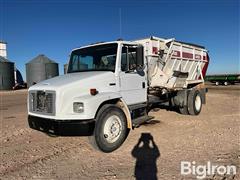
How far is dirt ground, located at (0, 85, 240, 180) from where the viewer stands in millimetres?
4473

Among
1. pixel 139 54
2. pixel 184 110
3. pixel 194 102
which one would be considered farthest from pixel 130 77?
pixel 194 102

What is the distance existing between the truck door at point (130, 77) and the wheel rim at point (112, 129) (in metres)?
0.82

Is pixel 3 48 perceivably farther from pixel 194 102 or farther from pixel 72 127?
pixel 72 127

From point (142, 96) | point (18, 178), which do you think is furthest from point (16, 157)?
point (142, 96)

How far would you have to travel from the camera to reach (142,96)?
23.7 ft

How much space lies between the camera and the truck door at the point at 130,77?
6.34 metres

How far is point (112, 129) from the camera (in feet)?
19.0

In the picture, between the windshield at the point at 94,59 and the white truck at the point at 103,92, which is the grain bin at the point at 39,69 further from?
the windshield at the point at 94,59

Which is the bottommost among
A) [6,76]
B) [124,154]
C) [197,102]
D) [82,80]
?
[124,154]

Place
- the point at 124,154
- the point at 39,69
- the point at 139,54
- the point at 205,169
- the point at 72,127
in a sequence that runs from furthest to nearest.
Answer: the point at 39,69 → the point at 139,54 → the point at 124,154 → the point at 72,127 → the point at 205,169

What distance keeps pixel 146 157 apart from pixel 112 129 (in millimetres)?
1125

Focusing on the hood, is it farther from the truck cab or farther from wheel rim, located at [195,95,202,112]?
wheel rim, located at [195,95,202,112]

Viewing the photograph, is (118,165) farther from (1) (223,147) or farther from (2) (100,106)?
(1) (223,147)

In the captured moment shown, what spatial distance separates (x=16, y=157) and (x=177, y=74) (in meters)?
6.59
